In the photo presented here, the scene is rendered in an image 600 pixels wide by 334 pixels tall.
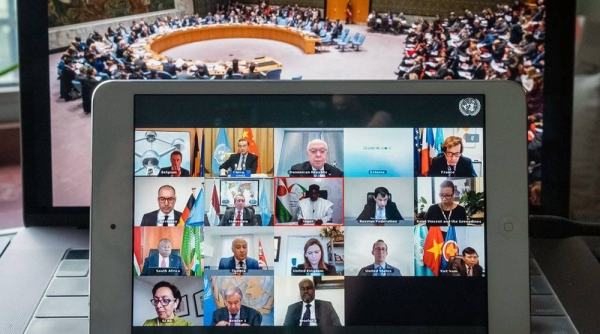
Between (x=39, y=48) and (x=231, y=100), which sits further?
(x=39, y=48)

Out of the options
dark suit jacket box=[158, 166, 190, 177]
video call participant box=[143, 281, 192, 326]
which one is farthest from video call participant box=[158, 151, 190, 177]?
video call participant box=[143, 281, 192, 326]

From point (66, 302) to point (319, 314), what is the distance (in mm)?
299

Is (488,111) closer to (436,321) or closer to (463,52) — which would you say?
(436,321)

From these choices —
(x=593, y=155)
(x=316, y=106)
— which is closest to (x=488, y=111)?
(x=316, y=106)

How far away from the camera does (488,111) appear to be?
608mm

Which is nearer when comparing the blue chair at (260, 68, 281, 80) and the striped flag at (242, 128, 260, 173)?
the striped flag at (242, 128, 260, 173)

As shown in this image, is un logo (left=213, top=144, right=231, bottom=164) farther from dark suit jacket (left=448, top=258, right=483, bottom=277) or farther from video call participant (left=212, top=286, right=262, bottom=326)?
dark suit jacket (left=448, top=258, right=483, bottom=277)

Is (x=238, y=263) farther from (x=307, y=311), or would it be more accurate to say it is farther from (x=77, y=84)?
(x=77, y=84)

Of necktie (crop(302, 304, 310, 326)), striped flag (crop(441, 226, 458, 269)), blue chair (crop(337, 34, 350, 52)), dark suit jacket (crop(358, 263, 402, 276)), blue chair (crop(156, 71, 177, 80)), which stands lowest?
necktie (crop(302, 304, 310, 326))

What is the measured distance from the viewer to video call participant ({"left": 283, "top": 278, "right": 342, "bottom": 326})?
60 centimetres

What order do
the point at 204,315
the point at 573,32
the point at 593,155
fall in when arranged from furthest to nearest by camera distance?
1. the point at 593,155
2. the point at 573,32
3. the point at 204,315

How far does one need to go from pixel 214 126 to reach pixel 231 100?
3 centimetres

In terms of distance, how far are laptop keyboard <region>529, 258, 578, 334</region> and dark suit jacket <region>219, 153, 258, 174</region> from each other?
0.31m

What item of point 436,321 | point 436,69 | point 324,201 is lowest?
point 436,321
